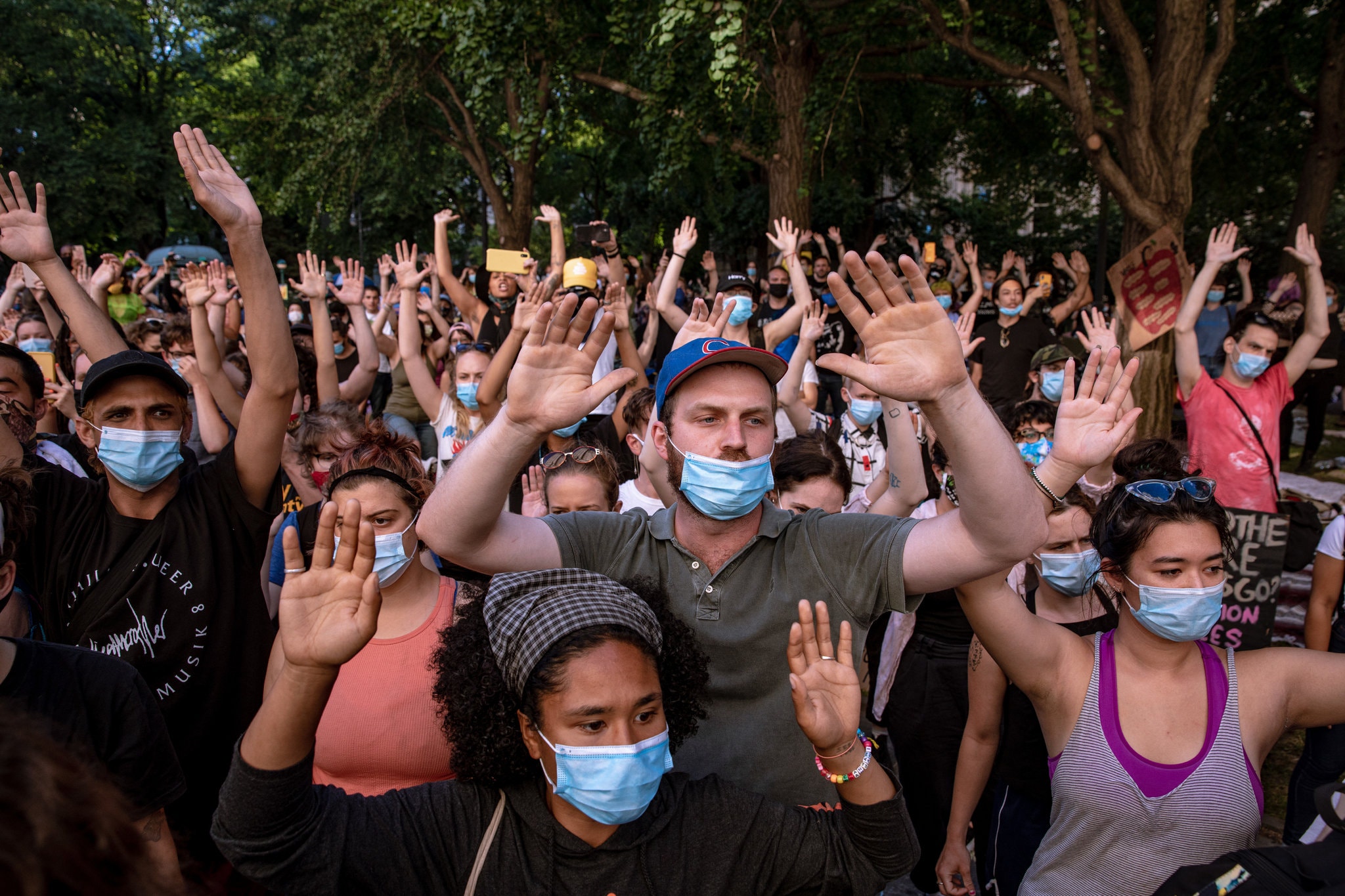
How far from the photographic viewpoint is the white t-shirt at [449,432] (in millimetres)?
4941

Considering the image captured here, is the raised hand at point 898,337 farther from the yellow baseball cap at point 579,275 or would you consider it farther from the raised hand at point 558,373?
the yellow baseball cap at point 579,275

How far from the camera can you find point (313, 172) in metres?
17.9

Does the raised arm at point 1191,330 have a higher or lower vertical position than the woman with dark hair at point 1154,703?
higher

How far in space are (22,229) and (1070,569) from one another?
13.6ft

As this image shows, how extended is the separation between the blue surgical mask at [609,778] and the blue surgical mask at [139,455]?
1848 millimetres

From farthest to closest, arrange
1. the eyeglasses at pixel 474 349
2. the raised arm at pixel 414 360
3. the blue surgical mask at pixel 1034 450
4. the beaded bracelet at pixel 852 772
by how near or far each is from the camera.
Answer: the raised arm at pixel 414 360, the eyeglasses at pixel 474 349, the blue surgical mask at pixel 1034 450, the beaded bracelet at pixel 852 772

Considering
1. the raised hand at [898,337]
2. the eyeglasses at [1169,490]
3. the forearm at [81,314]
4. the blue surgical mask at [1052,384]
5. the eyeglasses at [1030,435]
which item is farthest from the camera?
the blue surgical mask at [1052,384]

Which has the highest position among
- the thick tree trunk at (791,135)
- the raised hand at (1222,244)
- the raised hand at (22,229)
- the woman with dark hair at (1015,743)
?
the thick tree trunk at (791,135)

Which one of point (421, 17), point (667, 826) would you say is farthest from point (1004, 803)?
point (421, 17)

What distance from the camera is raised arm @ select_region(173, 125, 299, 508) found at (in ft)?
9.14

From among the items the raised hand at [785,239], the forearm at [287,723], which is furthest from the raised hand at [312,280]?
the forearm at [287,723]

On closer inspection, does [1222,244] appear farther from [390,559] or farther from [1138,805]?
[390,559]

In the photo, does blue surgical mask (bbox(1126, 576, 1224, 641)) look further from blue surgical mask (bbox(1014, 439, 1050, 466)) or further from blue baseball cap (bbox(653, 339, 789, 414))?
blue surgical mask (bbox(1014, 439, 1050, 466))

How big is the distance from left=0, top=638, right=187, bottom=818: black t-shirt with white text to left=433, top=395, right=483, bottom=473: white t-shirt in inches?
110
